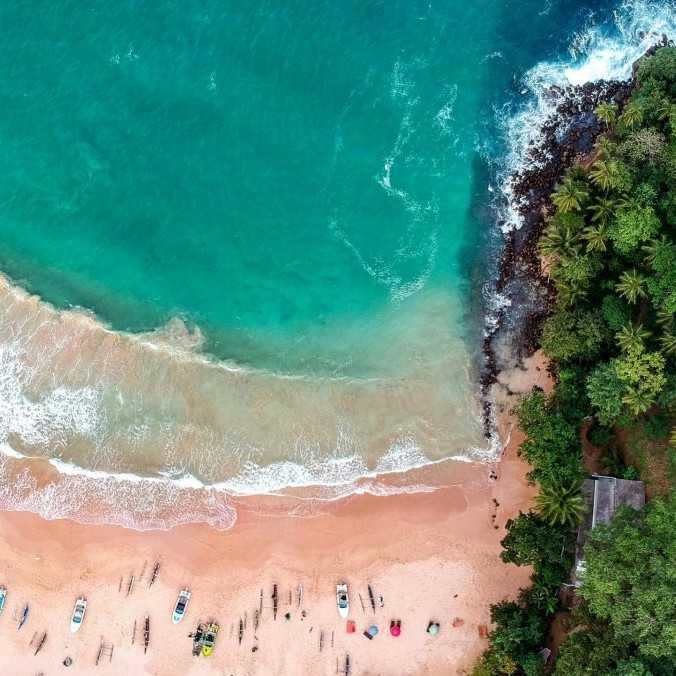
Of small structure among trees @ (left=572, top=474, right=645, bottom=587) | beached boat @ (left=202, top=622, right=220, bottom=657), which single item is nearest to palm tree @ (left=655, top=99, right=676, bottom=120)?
small structure among trees @ (left=572, top=474, right=645, bottom=587)

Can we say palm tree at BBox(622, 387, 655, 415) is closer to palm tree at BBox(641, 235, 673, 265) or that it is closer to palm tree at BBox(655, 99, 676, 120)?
palm tree at BBox(641, 235, 673, 265)

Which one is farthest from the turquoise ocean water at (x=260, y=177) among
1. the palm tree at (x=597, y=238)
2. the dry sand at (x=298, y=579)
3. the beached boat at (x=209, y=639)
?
the beached boat at (x=209, y=639)

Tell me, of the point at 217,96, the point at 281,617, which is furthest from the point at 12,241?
the point at 281,617

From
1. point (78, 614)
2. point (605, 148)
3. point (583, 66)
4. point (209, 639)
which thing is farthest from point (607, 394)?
point (78, 614)

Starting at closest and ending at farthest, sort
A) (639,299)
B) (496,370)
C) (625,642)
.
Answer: (625,642) → (639,299) → (496,370)

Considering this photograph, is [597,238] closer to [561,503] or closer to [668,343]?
[668,343]

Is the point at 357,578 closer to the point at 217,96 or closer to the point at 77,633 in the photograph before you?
the point at 77,633
